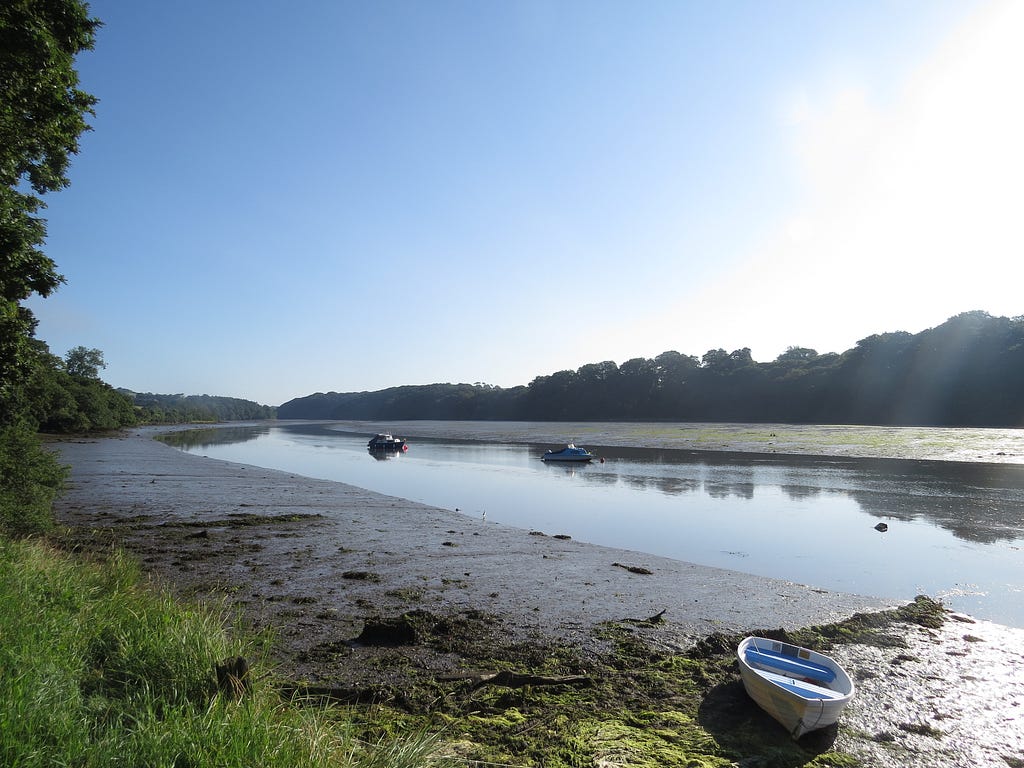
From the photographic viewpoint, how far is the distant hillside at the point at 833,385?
84.3 meters

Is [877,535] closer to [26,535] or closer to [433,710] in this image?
[433,710]

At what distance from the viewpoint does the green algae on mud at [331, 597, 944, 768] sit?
5715mm

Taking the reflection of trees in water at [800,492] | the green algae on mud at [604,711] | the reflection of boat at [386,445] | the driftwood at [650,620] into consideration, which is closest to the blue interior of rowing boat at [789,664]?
the green algae on mud at [604,711]

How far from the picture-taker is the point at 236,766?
12.5 ft

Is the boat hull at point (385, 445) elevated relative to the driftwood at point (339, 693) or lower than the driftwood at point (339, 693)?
lower

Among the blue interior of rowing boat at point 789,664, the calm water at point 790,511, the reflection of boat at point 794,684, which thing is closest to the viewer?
the reflection of boat at point 794,684

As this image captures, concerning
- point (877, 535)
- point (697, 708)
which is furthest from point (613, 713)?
point (877, 535)

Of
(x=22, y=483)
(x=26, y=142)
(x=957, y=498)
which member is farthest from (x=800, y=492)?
(x=26, y=142)

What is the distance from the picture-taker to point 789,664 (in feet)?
23.9

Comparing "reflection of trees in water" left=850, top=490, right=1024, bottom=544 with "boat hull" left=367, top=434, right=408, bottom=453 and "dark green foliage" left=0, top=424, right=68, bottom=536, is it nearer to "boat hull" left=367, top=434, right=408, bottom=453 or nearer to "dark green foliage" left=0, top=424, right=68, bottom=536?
"dark green foliage" left=0, top=424, right=68, bottom=536

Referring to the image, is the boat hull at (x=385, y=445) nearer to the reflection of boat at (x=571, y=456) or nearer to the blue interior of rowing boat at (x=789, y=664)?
the reflection of boat at (x=571, y=456)

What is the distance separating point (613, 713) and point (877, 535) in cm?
1659

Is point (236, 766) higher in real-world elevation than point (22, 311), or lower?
lower

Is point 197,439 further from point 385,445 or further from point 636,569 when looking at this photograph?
point 636,569
